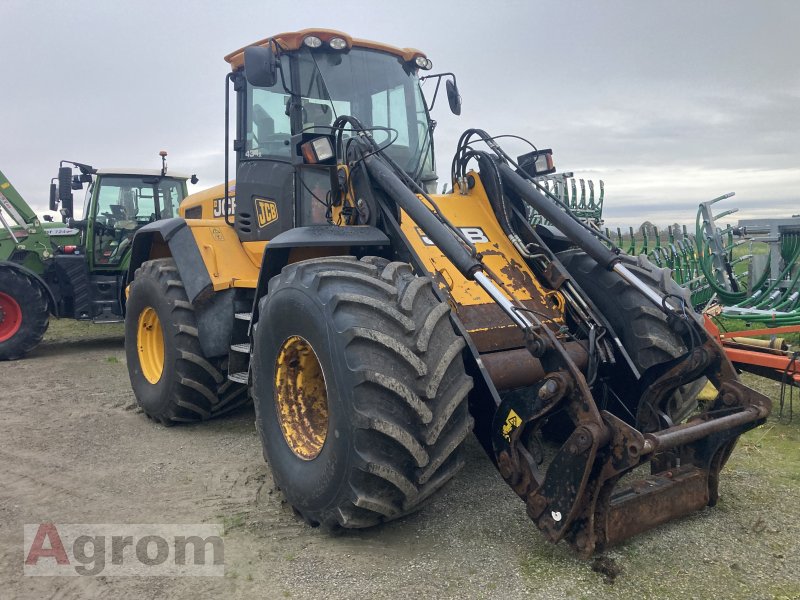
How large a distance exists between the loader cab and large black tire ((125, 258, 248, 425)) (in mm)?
760

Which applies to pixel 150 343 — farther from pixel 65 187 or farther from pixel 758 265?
pixel 758 265

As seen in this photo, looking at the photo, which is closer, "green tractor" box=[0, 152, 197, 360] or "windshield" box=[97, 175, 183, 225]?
"green tractor" box=[0, 152, 197, 360]

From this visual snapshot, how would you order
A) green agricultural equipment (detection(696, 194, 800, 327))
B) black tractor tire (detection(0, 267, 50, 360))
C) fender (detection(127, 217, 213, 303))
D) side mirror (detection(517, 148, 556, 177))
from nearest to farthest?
1. side mirror (detection(517, 148, 556, 177))
2. fender (detection(127, 217, 213, 303))
3. green agricultural equipment (detection(696, 194, 800, 327))
4. black tractor tire (detection(0, 267, 50, 360))

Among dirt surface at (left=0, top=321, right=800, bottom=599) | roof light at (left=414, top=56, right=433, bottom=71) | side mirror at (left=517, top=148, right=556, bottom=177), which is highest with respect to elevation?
roof light at (left=414, top=56, right=433, bottom=71)

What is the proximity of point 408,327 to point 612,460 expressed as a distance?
1.04 m

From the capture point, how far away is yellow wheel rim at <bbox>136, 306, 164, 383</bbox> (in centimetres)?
594

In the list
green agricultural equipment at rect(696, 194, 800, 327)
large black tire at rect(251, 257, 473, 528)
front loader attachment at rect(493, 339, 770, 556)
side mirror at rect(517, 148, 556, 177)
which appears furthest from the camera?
green agricultural equipment at rect(696, 194, 800, 327)

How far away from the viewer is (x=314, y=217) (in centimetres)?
472

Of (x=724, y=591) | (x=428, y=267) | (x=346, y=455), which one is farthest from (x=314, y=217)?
(x=724, y=591)

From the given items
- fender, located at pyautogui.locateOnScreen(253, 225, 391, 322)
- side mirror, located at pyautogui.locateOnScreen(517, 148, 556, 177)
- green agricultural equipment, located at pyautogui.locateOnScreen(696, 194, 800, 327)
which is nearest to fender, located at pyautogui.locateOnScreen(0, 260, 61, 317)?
fender, located at pyautogui.locateOnScreen(253, 225, 391, 322)

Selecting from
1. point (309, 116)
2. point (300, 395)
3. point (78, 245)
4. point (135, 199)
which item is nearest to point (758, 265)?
point (309, 116)

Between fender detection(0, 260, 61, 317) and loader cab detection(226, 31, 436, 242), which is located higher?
loader cab detection(226, 31, 436, 242)

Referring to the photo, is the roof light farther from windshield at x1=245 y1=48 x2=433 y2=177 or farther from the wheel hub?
the wheel hub

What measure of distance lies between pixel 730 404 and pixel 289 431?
7.56 ft
